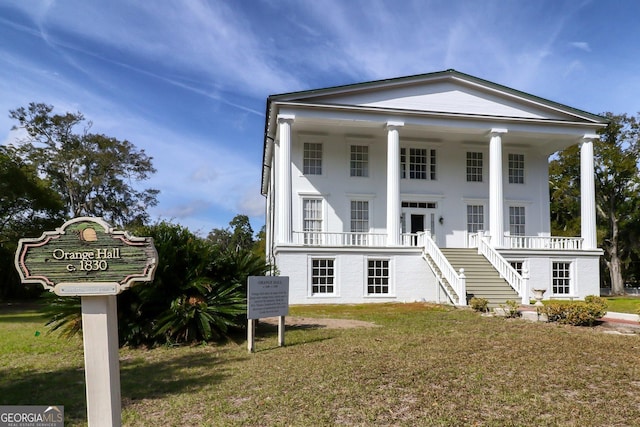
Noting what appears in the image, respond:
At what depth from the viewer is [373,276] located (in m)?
21.8

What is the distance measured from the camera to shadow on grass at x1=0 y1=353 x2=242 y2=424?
6332 mm

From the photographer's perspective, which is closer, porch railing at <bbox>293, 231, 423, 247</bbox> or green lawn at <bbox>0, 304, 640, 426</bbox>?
green lawn at <bbox>0, 304, 640, 426</bbox>

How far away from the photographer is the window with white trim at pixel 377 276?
21797 mm

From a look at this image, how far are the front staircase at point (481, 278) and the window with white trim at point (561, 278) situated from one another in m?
4.10

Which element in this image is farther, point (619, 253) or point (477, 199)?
point (619, 253)

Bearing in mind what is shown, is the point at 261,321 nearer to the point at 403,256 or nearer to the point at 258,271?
the point at 258,271

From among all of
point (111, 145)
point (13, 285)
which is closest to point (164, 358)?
point (13, 285)

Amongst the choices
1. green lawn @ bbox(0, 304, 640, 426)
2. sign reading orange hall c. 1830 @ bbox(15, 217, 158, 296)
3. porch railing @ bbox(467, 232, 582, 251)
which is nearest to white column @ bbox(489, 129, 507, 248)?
porch railing @ bbox(467, 232, 582, 251)

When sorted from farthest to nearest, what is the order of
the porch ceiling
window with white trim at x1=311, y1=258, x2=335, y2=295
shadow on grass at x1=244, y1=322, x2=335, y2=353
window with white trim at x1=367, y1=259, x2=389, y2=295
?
the porch ceiling
window with white trim at x1=367, y1=259, x2=389, y2=295
window with white trim at x1=311, y1=258, x2=335, y2=295
shadow on grass at x1=244, y1=322, x2=335, y2=353

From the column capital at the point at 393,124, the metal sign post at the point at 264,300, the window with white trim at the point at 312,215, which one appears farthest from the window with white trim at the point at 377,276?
the metal sign post at the point at 264,300

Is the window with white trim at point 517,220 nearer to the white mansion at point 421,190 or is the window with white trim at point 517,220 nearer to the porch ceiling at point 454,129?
the white mansion at point 421,190

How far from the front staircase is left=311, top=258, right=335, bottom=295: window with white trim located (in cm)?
510

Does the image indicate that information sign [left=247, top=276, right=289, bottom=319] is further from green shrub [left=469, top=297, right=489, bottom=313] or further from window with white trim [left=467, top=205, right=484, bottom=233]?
window with white trim [left=467, top=205, right=484, bottom=233]

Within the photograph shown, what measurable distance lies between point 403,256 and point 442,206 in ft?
15.3
